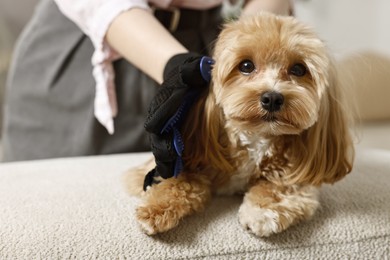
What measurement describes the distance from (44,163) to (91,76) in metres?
0.28

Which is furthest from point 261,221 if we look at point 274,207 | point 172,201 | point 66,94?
point 66,94

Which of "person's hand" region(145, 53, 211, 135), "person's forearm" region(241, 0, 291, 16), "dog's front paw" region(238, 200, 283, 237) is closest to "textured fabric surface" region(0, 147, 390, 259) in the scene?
"dog's front paw" region(238, 200, 283, 237)

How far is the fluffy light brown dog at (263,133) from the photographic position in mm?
789

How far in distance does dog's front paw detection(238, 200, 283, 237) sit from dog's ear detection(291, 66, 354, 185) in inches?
4.0

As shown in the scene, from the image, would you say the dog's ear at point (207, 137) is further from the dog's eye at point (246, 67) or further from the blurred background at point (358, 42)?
the blurred background at point (358, 42)

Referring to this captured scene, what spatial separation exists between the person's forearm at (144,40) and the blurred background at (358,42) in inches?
11.5

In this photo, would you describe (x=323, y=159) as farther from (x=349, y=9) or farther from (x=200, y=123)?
(x=349, y=9)

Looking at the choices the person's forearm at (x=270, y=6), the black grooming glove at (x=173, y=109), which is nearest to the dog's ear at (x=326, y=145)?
the black grooming glove at (x=173, y=109)

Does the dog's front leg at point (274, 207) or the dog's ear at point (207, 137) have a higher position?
the dog's ear at point (207, 137)

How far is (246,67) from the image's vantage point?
83 cm

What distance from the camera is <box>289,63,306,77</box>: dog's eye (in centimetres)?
83

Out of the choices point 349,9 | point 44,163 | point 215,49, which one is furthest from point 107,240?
point 349,9

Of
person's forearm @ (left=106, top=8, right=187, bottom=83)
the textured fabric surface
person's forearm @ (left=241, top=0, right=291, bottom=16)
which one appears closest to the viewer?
the textured fabric surface

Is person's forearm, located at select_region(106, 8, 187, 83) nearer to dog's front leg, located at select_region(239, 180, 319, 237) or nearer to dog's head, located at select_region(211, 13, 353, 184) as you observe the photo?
dog's head, located at select_region(211, 13, 353, 184)
